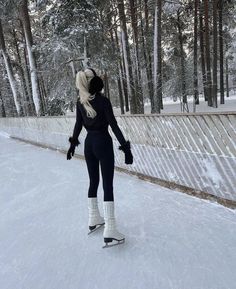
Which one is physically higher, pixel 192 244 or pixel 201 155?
pixel 201 155

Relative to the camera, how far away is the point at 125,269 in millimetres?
2549

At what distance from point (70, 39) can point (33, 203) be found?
9049mm

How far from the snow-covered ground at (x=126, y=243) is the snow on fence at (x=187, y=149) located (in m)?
0.29

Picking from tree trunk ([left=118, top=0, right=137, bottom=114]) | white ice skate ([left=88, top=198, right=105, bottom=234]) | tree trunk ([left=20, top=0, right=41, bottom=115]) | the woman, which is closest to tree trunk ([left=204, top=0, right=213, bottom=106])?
tree trunk ([left=118, top=0, right=137, bottom=114])

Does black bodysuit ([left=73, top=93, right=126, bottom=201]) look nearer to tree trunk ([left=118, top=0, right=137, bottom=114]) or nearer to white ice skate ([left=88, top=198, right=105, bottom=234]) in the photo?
white ice skate ([left=88, top=198, right=105, bottom=234])

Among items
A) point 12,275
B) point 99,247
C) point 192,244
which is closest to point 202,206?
point 192,244

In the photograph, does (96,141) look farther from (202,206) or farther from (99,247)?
(202,206)

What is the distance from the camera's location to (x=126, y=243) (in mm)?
3014

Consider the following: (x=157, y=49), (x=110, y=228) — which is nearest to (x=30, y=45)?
(x=157, y=49)

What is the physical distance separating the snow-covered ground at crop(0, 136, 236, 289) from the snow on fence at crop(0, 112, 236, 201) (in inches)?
11.3

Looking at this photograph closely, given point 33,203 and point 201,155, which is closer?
point 201,155

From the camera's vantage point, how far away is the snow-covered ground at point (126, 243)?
7.96ft

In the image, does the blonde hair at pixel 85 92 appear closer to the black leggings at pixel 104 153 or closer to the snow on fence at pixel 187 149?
the black leggings at pixel 104 153

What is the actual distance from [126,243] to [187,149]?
195cm
